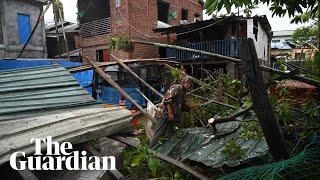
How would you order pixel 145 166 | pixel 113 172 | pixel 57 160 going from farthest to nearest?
pixel 145 166 → pixel 113 172 → pixel 57 160

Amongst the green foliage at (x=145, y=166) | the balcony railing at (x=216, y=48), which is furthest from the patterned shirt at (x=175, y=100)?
the balcony railing at (x=216, y=48)

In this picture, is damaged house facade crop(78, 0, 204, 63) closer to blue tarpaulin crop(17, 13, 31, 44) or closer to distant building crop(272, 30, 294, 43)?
blue tarpaulin crop(17, 13, 31, 44)

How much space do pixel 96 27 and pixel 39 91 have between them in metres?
14.3

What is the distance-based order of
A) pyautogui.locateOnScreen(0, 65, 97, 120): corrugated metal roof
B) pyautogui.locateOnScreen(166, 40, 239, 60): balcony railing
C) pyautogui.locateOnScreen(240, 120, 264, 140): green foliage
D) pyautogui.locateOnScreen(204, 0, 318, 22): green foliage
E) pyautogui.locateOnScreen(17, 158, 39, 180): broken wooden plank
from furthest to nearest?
pyautogui.locateOnScreen(166, 40, 239, 60): balcony railing, pyautogui.locateOnScreen(240, 120, 264, 140): green foliage, pyautogui.locateOnScreen(0, 65, 97, 120): corrugated metal roof, pyautogui.locateOnScreen(17, 158, 39, 180): broken wooden plank, pyautogui.locateOnScreen(204, 0, 318, 22): green foliage

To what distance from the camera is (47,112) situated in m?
3.93

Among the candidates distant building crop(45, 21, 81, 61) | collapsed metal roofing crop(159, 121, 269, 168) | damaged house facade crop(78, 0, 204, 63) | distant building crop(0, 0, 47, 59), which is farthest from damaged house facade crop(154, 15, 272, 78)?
collapsed metal roofing crop(159, 121, 269, 168)

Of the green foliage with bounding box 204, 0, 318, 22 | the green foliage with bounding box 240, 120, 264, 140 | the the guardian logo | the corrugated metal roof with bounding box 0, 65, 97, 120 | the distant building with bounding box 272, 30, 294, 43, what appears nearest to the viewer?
the green foliage with bounding box 204, 0, 318, 22

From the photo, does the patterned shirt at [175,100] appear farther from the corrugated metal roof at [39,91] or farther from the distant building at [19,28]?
the distant building at [19,28]

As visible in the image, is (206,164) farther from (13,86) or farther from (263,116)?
(13,86)

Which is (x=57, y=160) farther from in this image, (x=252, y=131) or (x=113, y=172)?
(x=252, y=131)

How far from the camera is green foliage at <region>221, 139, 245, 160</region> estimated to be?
3.89m

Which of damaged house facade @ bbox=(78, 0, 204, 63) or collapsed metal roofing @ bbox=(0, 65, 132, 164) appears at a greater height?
damaged house facade @ bbox=(78, 0, 204, 63)

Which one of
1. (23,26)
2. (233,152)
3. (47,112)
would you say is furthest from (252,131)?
(23,26)

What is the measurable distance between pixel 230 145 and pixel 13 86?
3.34 metres
